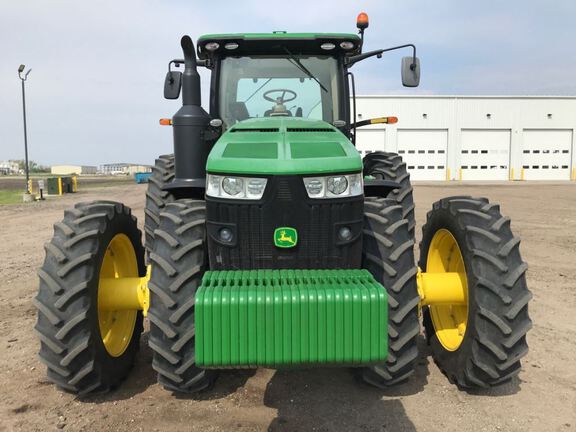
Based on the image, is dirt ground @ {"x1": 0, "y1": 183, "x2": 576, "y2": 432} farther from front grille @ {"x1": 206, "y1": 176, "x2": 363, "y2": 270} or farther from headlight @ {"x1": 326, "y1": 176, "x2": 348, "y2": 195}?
headlight @ {"x1": 326, "y1": 176, "x2": 348, "y2": 195}

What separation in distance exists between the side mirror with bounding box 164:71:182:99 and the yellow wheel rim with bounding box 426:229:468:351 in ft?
8.65

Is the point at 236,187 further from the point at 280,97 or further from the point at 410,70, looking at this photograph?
the point at 410,70

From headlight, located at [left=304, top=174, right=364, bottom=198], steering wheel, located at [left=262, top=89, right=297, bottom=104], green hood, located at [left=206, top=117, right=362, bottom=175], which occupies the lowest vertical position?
headlight, located at [left=304, top=174, right=364, bottom=198]

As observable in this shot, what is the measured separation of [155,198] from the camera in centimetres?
523

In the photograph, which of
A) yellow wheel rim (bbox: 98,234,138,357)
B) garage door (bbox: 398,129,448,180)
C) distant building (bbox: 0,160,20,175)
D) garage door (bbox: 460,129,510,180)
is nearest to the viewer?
yellow wheel rim (bbox: 98,234,138,357)

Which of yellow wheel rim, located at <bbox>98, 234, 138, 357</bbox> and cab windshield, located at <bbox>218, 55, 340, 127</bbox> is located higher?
cab windshield, located at <bbox>218, 55, 340, 127</bbox>

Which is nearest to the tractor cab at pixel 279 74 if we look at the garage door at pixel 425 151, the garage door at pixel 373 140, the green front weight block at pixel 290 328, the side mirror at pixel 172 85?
the side mirror at pixel 172 85

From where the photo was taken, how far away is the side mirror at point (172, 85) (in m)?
4.47

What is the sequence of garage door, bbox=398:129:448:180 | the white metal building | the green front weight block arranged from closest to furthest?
the green front weight block → garage door, bbox=398:129:448:180 → the white metal building

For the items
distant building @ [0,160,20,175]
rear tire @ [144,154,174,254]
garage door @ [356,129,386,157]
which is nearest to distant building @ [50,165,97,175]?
distant building @ [0,160,20,175]

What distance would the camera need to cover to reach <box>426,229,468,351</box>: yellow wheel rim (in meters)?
3.71

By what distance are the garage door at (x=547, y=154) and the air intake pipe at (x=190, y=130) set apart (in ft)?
124

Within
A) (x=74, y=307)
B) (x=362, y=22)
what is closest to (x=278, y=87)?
(x=362, y=22)

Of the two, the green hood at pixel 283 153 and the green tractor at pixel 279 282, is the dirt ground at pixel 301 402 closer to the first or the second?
the green tractor at pixel 279 282
